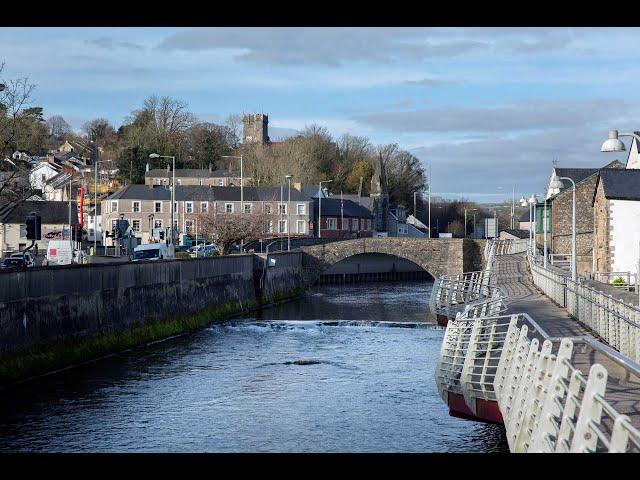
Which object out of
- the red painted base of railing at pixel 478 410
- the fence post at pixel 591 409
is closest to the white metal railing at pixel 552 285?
the red painted base of railing at pixel 478 410

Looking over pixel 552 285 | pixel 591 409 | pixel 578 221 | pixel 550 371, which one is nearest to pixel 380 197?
pixel 578 221

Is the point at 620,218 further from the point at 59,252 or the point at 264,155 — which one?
the point at 264,155

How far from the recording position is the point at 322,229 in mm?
109500

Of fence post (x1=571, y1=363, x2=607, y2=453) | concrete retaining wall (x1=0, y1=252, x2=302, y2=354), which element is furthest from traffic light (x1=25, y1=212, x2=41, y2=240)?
fence post (x1=571, y1=363, x2=607, y2=453)

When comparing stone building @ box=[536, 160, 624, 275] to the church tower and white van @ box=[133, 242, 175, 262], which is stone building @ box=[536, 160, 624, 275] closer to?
white van @ box=[133, 242, 175, 262]

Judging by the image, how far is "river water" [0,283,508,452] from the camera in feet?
63.9

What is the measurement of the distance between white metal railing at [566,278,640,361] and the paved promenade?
1.03ft

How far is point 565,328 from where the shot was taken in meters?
22.1

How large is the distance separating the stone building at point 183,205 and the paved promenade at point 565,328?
46.6 m

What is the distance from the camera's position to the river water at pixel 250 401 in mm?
19484

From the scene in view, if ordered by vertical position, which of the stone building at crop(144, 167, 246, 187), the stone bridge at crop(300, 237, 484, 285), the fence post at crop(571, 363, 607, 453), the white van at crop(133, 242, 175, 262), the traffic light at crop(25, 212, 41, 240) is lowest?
the stone bridge at crop(300, 237, 484, 285)

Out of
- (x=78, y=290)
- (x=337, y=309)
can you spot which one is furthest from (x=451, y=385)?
(x=337, y=309)
